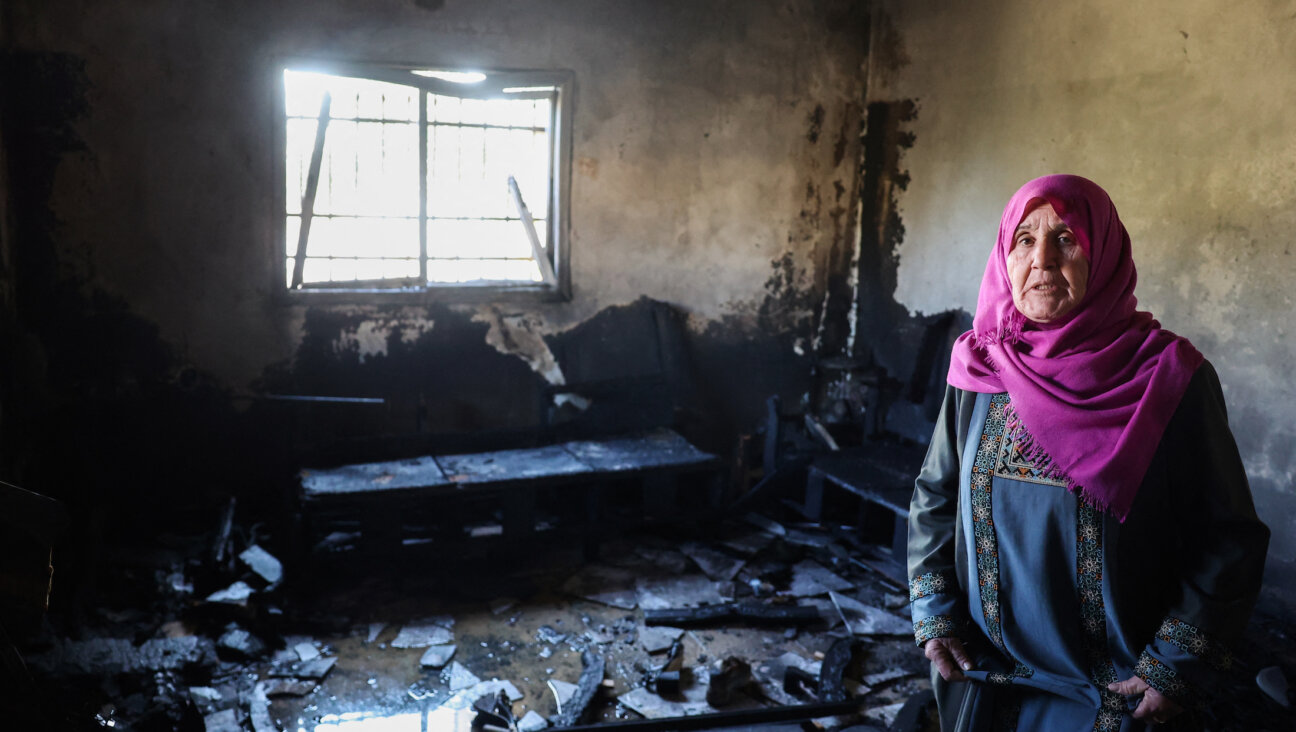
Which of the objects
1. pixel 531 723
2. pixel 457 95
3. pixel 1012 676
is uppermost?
pixel 457 95

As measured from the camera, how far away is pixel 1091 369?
1822 mm

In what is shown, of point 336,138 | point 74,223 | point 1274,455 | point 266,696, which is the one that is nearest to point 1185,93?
point 1274,455

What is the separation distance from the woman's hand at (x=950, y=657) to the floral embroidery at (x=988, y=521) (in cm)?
7

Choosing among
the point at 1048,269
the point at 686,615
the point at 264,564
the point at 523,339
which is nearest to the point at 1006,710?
the point at 1048,269

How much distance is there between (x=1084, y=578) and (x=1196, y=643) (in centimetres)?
21

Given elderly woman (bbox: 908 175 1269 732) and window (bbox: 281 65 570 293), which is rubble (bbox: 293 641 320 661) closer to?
window (bbox: 281 65 570 293)

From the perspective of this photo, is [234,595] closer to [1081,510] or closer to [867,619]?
[867,619]

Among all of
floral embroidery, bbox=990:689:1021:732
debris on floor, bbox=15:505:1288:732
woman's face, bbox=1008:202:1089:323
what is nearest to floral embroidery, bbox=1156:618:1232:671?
floral embroidery, bbox=990:689:1021:732

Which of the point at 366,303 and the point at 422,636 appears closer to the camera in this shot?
the point at 422,636

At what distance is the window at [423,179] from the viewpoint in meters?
5.07

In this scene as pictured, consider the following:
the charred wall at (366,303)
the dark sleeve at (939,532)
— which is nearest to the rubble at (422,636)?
the charred wall at (366,303)

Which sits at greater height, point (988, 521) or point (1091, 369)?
point (1091, 369)

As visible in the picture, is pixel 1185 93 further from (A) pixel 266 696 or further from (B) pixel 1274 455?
(A) pixel 266 696

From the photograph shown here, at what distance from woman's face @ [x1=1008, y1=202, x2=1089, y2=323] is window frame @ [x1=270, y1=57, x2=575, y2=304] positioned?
393 centimetres
